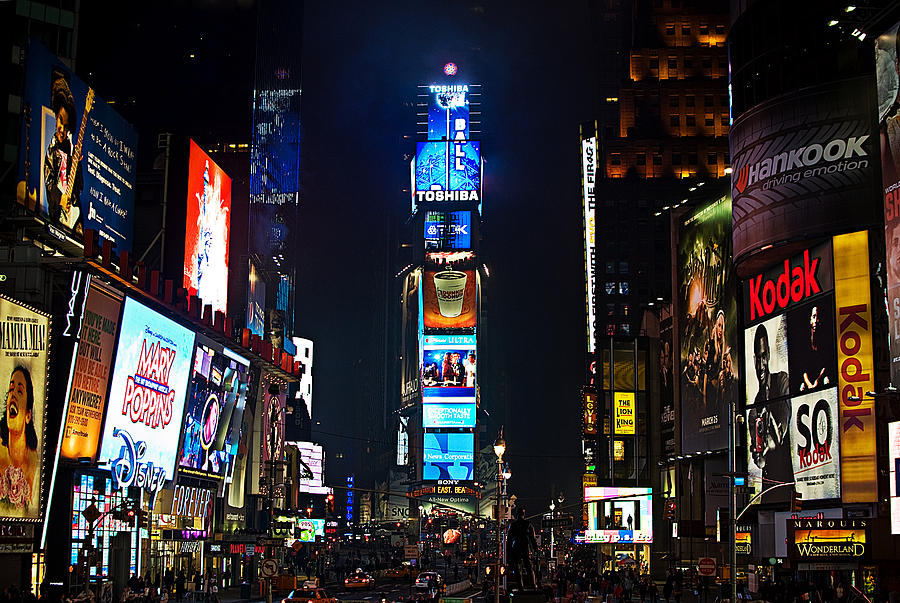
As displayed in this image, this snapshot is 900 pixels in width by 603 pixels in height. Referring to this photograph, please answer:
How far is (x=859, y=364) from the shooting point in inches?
2096

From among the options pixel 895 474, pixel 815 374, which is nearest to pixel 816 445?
pixel 815 374

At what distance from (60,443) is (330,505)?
329ft

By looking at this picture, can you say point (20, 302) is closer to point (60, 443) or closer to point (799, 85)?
point (60, 443)

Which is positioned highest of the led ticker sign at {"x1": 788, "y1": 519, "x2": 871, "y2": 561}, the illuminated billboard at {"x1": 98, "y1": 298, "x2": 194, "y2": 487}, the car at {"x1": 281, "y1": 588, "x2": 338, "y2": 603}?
the illuminated billboard at {"x1": 98, "y1": 298, "x2": 194, "y2": 487}

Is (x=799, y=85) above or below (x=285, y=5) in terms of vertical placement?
below

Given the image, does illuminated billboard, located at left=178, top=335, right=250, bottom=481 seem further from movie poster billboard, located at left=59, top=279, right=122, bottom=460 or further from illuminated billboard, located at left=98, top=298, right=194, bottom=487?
movie poster billboard, located at left=59, top=279, right=122, bottom=460

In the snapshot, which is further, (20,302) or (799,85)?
(799,85)

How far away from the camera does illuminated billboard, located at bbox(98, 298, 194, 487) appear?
178 feet

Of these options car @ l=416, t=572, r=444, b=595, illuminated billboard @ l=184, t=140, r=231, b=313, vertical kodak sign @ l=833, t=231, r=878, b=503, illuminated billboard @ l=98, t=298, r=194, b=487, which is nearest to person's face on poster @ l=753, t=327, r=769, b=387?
vertical kodak sign @ l=833, t=231, r=878, b=503

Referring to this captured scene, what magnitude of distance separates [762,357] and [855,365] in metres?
9.67

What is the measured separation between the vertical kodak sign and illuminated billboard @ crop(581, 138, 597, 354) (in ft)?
314

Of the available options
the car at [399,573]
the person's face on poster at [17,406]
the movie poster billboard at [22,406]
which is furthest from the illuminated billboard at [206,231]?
the person's face on poster at [17,406]

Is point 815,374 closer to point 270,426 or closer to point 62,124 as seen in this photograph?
point 62,124

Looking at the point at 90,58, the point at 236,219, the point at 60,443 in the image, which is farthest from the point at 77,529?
the point at 90,58
